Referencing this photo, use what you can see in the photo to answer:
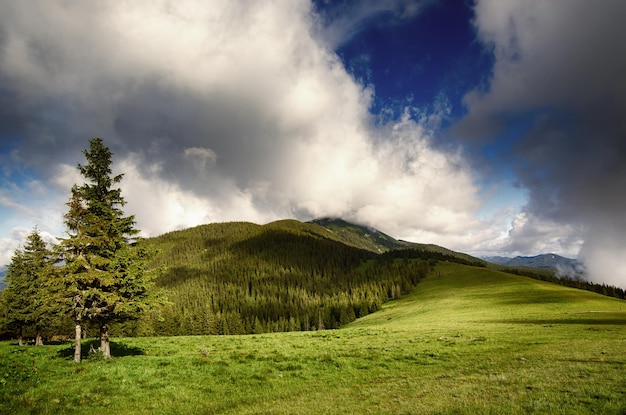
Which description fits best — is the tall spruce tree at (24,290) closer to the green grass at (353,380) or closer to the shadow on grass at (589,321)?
the green grass at (353,380)

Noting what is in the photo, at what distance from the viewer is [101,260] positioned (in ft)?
72.8

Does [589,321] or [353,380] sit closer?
[353,380]

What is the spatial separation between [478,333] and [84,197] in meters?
40.6

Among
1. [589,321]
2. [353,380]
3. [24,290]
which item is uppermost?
[24,290]

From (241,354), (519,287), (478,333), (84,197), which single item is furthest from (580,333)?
(519,287)

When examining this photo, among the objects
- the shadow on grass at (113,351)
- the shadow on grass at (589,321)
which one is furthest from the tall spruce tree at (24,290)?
the shadow on grass at (589,321)

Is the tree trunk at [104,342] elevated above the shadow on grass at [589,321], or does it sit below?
above

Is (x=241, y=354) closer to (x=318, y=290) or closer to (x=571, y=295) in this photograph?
(x=571, y=295)

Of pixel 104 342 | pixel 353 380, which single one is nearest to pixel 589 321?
pixel 353 380

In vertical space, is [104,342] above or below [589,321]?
above

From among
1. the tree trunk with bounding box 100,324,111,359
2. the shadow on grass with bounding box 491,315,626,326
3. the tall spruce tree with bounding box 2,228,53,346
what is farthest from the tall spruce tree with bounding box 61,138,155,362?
the shadow on grass with bounding box 491,315,626,326

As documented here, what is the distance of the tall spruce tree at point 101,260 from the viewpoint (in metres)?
21.6

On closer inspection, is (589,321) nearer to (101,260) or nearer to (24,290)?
(101,260)

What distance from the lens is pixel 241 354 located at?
989 inches
